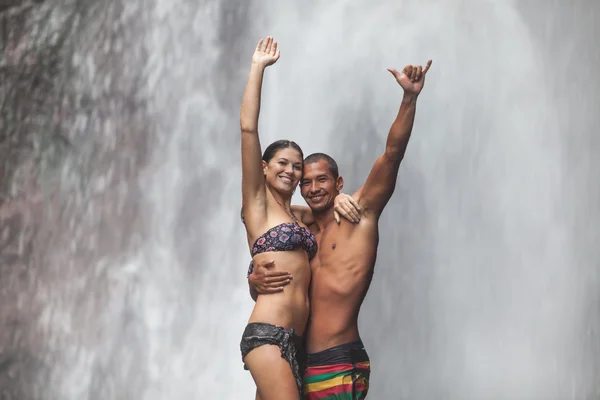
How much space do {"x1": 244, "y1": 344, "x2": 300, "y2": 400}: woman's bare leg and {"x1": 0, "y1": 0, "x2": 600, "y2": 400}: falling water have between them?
235 inches

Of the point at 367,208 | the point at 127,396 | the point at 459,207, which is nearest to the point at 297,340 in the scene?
the point at 367,208

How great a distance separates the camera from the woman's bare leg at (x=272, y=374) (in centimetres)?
461

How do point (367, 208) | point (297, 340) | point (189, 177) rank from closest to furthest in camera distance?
1. point (297, 340)
2. point (367, 208)
3. point (189, 177)

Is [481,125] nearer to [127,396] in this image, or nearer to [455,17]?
[455,17]

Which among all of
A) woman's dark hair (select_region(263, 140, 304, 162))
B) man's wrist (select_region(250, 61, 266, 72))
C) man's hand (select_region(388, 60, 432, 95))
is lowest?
woman's dark hair (select_region(263, 140, 304, 162))

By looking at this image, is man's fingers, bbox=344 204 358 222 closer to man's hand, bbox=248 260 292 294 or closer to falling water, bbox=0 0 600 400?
man's hand, bbox=248 260 292 294

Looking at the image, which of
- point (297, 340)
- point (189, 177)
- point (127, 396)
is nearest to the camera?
point (297, 340)

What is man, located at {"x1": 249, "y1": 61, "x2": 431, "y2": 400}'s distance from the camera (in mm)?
4977

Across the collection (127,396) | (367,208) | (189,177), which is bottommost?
(127,396)

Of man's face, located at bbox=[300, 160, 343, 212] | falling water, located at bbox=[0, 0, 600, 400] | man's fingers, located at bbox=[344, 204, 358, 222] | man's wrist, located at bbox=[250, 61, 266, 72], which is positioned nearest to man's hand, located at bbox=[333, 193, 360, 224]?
man's fingers, located at bbox=[344, 204, 358, 222]

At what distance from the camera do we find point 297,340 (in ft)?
16.1

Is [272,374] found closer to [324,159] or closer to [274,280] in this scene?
[274,280]

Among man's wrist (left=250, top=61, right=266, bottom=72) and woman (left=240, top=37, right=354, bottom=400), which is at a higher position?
man's wrist (left=250, top=61, right=266, bottom=72)

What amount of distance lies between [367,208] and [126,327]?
22.2 ft
